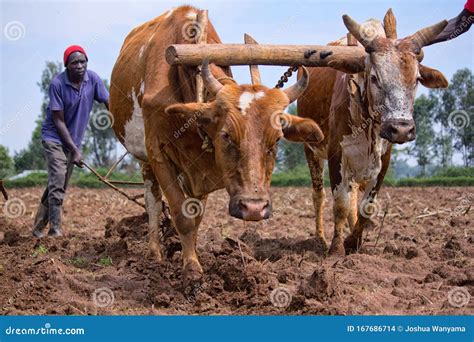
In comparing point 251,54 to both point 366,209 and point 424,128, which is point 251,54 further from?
point 424,128

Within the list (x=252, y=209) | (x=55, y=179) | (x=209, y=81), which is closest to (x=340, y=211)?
(x=209, y=81)

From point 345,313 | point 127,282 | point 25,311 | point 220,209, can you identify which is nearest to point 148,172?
point 127,282

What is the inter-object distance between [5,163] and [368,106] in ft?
133

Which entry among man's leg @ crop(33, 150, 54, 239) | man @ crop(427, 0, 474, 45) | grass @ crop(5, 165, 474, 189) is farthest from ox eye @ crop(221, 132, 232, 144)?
grass @ crop(5, 165, 474, 189)

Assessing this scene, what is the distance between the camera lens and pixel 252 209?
5.53 metres

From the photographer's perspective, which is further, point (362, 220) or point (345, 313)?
point (362, 220)

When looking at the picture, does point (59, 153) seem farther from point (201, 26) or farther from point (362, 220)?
point (362, 220)

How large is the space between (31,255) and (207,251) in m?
2.04

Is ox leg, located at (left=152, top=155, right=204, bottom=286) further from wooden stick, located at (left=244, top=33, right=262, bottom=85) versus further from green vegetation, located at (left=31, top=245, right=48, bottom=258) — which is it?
green vegetation, located at (left=31, top=245, right=48, bottom=258)

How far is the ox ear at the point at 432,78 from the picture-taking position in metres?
7.50

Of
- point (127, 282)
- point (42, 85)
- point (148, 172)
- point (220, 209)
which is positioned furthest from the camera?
point (42, 85)

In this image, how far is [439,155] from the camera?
3569 centimetres

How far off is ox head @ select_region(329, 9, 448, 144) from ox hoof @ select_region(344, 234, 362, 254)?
1580 mm

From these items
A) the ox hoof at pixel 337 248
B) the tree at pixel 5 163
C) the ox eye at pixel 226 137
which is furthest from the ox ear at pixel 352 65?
the tree at pixel 5 163
